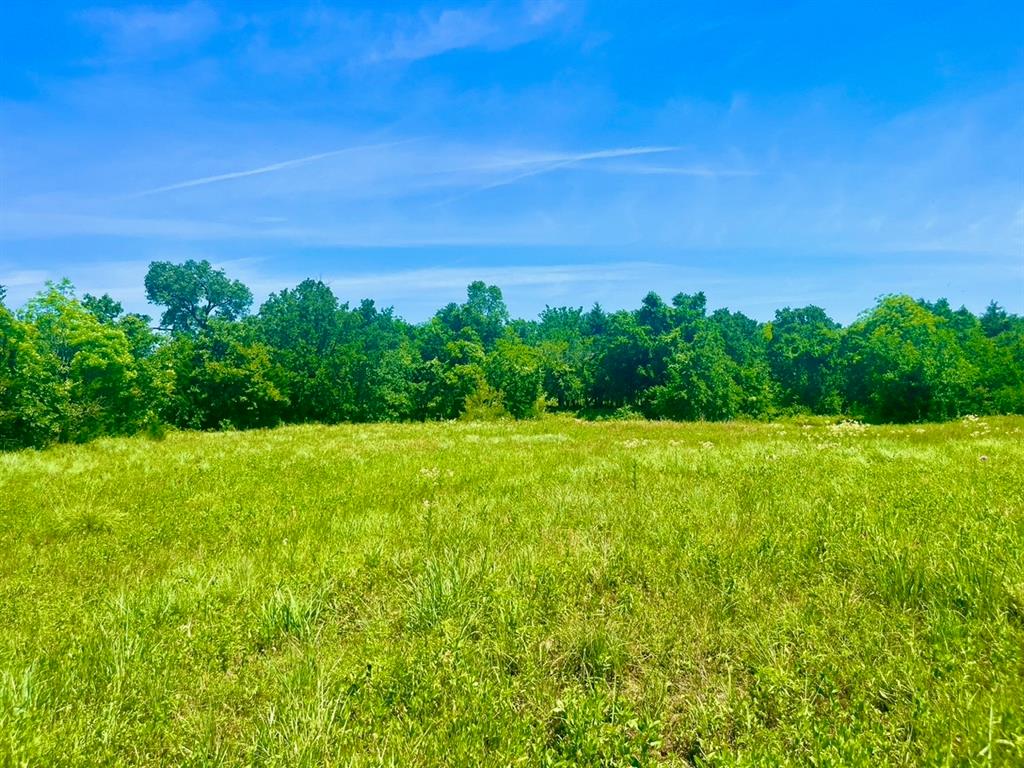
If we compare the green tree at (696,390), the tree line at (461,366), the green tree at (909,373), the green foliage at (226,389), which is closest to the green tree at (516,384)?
the tree line at (461,366)

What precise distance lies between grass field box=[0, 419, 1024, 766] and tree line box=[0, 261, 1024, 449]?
24.2 meters

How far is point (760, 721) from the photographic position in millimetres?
2285

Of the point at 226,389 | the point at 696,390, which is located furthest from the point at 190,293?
the point at 696,390

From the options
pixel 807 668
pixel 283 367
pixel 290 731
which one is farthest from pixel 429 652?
pixel 283 367

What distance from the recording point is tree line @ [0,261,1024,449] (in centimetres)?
2916

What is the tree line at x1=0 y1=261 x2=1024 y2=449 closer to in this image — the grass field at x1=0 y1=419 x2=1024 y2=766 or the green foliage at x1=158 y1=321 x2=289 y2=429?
the green foliage at x1=158 y1=321 x2=289 y2=429

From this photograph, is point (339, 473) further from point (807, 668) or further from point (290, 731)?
point (807, 668)

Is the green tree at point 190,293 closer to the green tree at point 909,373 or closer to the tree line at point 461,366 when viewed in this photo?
the tree line at point 461,366

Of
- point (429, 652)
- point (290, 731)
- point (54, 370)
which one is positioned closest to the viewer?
point (290, 731)

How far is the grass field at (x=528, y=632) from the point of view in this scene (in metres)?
2.16

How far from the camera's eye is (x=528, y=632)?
3.00 metres

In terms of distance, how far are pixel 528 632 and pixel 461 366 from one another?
44.4 meters

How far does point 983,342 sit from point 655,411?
114 feet

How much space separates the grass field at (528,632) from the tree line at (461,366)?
954 inches
